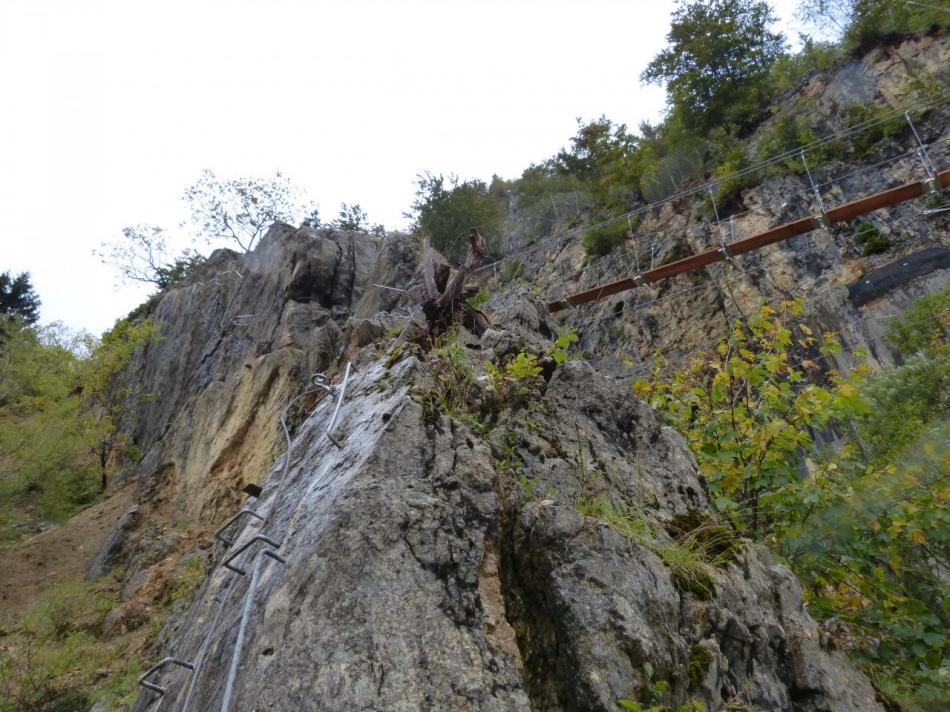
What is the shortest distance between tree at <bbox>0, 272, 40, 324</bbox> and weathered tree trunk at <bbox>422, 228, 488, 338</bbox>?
32.6 m

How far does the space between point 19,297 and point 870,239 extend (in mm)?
37517

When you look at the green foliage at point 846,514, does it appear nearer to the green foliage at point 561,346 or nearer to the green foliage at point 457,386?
the green foliage at point 561,346

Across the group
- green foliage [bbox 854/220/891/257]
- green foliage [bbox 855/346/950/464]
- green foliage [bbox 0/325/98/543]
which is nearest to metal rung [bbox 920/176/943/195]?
green foliage [bbox 855/346/950/464]

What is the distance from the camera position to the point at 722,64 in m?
19.1

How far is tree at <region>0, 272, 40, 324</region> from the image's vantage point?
104 ft

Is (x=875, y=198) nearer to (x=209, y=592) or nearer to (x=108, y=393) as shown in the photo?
(x=209, y=592)

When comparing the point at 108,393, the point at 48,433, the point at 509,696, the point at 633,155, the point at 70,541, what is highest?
the point at 633,155

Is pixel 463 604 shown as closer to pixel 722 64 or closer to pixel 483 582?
pixel 483 582

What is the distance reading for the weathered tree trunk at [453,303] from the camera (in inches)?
279

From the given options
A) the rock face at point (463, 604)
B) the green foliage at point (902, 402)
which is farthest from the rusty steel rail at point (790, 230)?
the rock face at point (463, 604)

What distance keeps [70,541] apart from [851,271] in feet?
54.2

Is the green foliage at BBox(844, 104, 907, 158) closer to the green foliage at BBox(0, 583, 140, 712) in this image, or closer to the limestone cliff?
the limestone cliff

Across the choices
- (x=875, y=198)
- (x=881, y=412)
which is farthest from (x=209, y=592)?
(x=875, y=198)

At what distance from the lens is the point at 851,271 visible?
11734 millimetres
